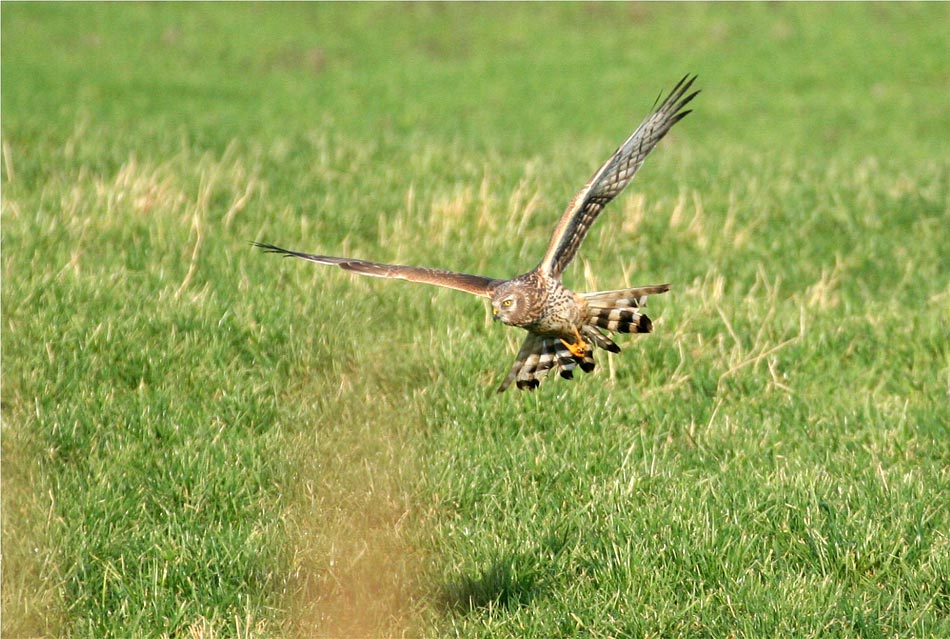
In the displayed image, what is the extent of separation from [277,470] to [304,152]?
546cm

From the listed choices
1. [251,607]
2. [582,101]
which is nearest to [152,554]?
[251,607]

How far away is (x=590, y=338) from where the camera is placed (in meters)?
5.62

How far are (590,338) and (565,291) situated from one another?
423mm

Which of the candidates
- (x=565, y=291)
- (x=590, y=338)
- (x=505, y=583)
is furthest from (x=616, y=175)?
(x=505, y=583)

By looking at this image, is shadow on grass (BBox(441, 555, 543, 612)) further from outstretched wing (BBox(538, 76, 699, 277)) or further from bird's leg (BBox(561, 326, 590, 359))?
outstretched wing (BBox(538, 76, 699, 277))

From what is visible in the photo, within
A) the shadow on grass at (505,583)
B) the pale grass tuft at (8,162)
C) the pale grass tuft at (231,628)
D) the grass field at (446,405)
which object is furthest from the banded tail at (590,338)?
the pale grass tuft at (8,162)

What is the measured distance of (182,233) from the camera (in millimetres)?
8305

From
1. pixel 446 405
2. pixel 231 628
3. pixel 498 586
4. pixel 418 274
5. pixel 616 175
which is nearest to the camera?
pixel 418 274

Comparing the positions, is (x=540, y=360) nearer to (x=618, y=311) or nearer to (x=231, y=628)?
(x=618, y=311)

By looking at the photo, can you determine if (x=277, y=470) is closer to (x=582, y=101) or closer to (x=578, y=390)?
(x=578, y=390)

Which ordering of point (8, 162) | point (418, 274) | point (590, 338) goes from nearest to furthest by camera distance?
point (418, 274), point (590, 338), point (8, 162)

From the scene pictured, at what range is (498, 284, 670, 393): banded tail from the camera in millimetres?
5328

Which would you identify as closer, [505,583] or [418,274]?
[418,274]

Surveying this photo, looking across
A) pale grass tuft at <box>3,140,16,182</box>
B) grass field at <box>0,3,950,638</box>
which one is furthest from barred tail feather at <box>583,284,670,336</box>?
pale grass tuft at <box>3,140,16,182</box>
